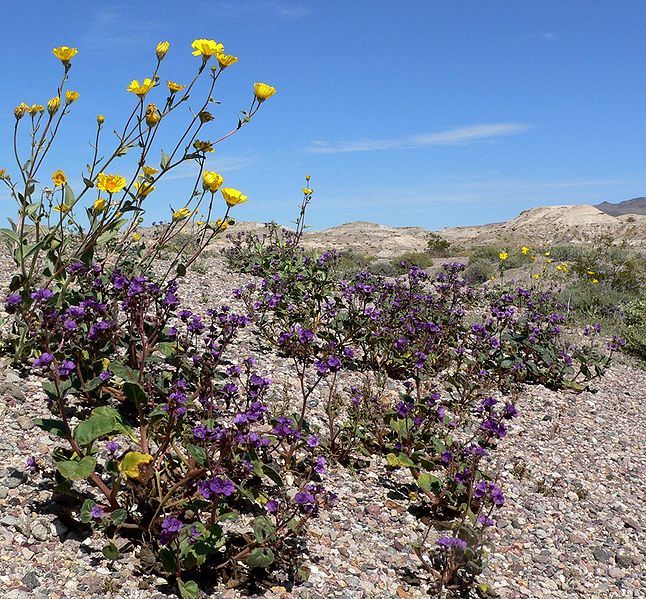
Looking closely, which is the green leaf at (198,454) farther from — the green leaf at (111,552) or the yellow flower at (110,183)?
the yellow flower at (110,183)

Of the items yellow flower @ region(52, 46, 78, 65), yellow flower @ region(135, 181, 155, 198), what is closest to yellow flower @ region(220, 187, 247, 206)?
yellow flower @ region(135, 181, 155, 198)

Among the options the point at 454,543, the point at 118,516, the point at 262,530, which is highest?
the point at 118,516

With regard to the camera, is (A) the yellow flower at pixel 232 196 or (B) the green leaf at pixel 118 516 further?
(A) the yellow flower at pixel 232 196

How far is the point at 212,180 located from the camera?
15.1ft

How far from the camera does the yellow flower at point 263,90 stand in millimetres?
4551

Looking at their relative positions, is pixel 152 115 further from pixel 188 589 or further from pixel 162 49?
pixel 188 589

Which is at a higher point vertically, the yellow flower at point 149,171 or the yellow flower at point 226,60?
the yellow flower at point 226,60

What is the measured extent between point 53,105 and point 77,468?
2911 millimetres

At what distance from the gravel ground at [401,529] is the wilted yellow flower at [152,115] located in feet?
7.27

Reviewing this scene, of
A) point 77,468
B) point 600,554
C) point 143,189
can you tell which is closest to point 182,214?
point 143,189

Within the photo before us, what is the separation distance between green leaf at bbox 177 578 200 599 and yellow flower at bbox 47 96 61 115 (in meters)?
3.58

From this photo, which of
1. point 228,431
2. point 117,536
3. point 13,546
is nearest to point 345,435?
point 228,431

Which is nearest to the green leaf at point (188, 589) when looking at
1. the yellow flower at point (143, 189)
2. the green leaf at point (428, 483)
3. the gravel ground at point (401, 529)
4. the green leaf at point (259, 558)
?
the gravel ground at point (401, 529)

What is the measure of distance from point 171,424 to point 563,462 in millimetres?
4019
